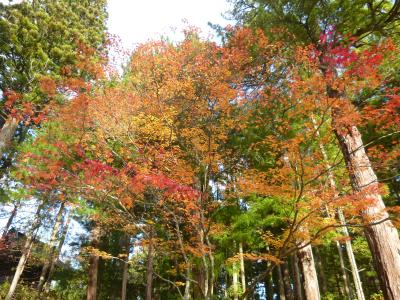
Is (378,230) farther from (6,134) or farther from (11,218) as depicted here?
(11,218)

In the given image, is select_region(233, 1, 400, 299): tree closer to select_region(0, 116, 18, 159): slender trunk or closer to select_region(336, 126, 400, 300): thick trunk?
select_region(336, 126, 400, 300): thick trunk

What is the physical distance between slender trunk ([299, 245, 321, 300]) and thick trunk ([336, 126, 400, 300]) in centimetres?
287

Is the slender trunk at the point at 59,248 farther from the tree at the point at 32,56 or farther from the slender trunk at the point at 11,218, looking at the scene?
the tree at the point at 32,56

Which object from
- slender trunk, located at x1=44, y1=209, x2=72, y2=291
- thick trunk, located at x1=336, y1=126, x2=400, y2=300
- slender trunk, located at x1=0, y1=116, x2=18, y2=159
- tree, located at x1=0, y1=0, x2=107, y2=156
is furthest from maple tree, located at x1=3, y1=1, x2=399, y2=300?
slender trunk, located at x1=44, y1=209, x2=72, y2=291

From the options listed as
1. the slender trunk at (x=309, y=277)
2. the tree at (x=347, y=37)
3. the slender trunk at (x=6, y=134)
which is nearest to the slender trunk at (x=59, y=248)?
the slender trunk at (x=6, y=134)

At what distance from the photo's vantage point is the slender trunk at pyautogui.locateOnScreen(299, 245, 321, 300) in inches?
324

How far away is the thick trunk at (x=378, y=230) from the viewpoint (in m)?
5.31

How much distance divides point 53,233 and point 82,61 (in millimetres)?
8525

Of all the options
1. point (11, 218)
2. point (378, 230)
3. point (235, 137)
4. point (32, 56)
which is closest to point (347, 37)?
point (378, 230)

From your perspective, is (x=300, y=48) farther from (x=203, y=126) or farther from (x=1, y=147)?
(x=1, y=147)

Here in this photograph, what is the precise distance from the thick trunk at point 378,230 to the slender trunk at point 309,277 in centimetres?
287

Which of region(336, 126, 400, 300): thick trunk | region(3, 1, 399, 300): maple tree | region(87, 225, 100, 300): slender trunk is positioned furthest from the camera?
region(87, 225, 100, 300): slender trunk

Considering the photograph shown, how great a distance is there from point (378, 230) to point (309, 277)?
11.5 ft

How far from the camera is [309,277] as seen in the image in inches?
332
